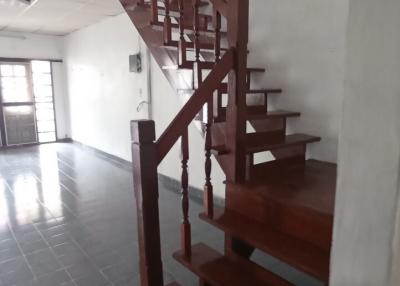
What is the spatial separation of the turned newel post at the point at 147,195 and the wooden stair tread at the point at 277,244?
0.39m

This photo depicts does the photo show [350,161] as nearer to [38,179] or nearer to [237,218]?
[237,218]

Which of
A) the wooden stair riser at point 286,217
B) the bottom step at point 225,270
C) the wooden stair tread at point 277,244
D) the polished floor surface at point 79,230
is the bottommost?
the polished floor surface at point 79,230

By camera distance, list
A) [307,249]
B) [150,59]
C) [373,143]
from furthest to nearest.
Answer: [150,59]
[307,249]
[373,143]

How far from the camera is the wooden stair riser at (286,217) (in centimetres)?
148

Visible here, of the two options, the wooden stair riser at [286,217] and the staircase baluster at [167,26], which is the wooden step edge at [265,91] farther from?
the wooden stair riser at [286,217]

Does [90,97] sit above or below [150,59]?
below

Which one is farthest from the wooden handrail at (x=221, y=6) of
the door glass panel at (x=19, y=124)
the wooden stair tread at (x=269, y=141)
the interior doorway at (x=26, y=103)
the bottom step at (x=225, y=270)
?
the door glass panel at (x=19, y=124)

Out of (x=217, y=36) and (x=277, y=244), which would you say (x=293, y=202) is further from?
(x=217, y=36)

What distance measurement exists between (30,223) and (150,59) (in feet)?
8.67

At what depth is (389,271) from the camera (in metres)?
0.84

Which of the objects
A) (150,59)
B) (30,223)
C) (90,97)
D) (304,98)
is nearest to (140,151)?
(304,98)

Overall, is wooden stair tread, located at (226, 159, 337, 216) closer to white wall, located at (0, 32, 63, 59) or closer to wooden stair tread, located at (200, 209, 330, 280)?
wooden stair tread, located at (200, 209, 330, 280)

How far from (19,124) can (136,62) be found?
4.20m

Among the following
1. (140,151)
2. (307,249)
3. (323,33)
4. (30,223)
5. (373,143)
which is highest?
(323,33)
